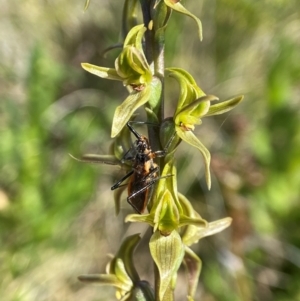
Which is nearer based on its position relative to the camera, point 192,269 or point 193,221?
point 193,221

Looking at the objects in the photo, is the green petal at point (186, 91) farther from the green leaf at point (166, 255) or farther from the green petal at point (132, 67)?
the green leaf at point (166, 255)

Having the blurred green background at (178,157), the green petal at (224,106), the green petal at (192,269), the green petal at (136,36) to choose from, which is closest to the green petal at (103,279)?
the green petal at (192,269)

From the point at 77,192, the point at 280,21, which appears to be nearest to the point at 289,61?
the point at 280,21

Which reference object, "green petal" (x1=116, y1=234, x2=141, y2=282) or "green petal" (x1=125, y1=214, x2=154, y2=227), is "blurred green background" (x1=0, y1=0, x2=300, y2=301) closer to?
"green petal" (x1=116, y1=234, x2=141, y2=282)

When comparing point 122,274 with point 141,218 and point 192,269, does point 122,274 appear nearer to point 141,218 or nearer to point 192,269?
point 192,269

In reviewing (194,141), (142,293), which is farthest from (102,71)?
(142,293)

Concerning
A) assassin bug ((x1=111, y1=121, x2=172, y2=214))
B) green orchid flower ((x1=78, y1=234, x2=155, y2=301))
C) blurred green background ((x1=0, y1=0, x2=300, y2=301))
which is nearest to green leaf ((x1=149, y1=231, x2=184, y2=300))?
assassin bug ((x1=111, y1=121, x2=172, y2=214))

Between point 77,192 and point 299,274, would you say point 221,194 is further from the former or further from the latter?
point 77,192
